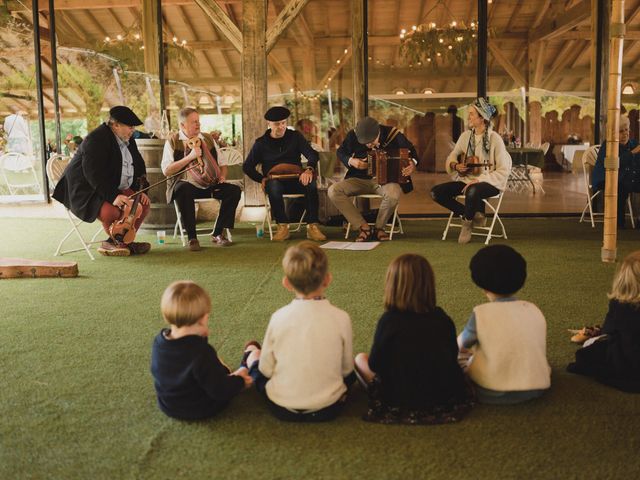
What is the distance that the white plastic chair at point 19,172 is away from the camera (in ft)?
35.8

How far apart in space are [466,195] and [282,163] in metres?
1.85

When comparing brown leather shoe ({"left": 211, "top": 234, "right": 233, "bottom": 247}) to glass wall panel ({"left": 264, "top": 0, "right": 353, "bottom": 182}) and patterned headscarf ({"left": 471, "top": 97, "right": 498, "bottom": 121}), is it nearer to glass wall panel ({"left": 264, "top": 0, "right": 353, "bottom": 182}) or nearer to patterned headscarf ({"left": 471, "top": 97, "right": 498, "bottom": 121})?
patterned headscarf ({"left": 471, "top": 97, "right": 498, "bottom": 121})

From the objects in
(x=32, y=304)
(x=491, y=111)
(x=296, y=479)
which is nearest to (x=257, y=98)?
(x=491, y=111)

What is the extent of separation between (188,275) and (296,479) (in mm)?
3487

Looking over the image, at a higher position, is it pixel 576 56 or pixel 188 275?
pixel 576 56

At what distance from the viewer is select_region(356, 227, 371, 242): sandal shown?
7.22 meters

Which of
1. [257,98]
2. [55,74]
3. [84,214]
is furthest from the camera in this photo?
[55,74]

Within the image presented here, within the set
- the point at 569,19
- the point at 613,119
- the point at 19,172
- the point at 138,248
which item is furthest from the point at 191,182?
the point at 569,19

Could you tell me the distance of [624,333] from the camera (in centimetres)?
297

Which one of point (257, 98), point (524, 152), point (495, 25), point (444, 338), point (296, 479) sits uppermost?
point (495, 25)

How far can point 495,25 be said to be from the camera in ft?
30.2

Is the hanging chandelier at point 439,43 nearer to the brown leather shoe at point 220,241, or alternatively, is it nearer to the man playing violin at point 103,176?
the brown leather shoe at point 220,241

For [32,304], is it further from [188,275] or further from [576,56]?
[576,56]

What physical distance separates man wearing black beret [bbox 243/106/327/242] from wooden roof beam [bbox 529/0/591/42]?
3.73 meters
